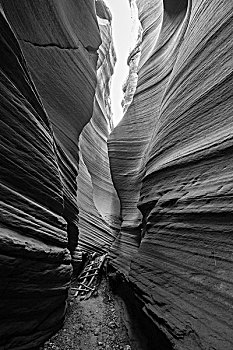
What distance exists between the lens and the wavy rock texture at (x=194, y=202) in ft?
6.25

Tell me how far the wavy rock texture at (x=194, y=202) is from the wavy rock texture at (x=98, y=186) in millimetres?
2137

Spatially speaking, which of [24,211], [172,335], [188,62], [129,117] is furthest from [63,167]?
[129,117]

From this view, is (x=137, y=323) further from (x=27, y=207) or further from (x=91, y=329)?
(x=27, y=207)

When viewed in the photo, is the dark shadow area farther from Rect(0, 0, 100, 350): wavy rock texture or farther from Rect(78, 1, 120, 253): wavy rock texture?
Rect(78, 1, 120, 253): wavy rock texture

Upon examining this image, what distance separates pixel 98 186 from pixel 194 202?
23.4 feet

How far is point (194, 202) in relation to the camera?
2367 millimetres

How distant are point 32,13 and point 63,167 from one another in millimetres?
2485

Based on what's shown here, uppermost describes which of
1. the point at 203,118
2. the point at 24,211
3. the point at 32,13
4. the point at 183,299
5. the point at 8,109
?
the point at 32,13

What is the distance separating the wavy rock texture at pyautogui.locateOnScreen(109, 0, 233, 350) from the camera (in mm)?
1906

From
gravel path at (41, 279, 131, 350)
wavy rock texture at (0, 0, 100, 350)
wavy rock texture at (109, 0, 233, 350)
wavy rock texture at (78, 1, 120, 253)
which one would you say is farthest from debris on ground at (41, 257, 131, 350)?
wavy rock texture at (78, 1, 120, 253)

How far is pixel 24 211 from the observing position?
2.28 meters

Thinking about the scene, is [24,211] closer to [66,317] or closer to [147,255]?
[147,255]

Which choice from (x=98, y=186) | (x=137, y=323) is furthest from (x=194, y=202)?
(x=98, y=186)

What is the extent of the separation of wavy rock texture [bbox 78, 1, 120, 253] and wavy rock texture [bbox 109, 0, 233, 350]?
2.14 metres
